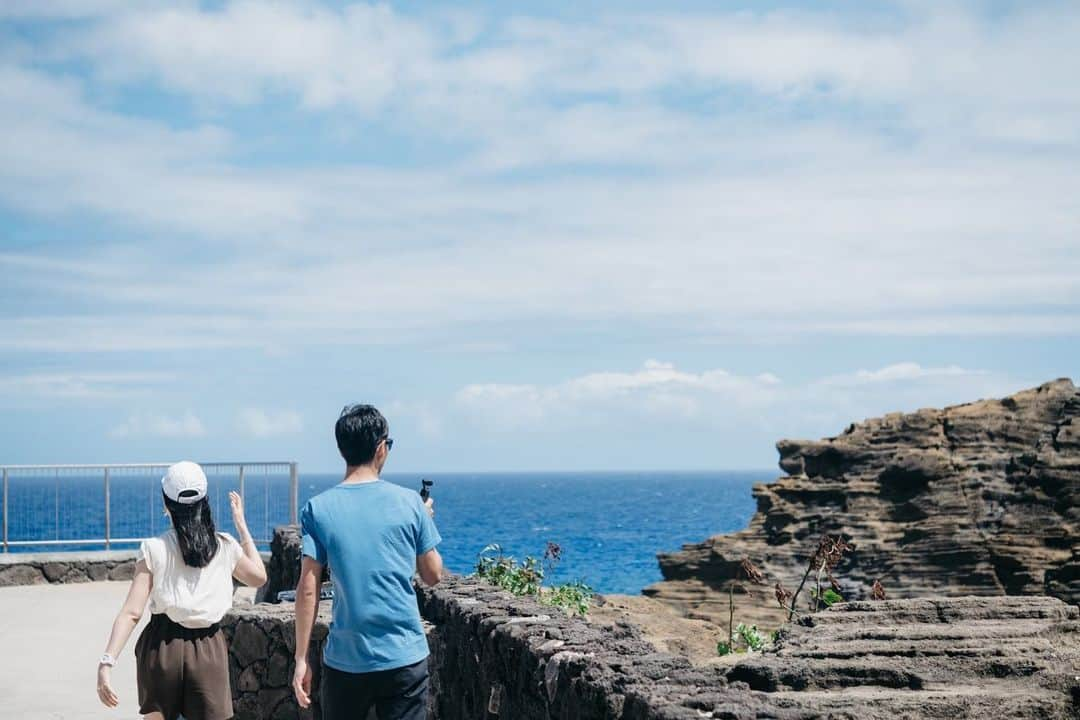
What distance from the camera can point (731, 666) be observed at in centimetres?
736

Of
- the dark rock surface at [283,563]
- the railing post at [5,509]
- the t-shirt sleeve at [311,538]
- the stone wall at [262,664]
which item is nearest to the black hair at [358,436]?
the t-shirt sleeve at [311,538]

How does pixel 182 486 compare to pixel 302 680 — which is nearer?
pixel 302 680

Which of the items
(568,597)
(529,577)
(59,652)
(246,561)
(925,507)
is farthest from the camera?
(925,507)

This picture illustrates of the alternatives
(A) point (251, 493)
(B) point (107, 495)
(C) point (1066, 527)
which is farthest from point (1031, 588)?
(B) point (107, 495)

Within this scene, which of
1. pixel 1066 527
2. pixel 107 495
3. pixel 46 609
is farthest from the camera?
pixel 1066 527

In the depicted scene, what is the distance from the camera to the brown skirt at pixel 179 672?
5402 millimetres

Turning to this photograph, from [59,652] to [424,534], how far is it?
902 cm

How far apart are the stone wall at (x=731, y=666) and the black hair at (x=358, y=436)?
1394 millimetres

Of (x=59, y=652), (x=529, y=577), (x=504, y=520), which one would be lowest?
(x=504, y=520)

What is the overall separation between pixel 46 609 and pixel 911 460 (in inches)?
1097

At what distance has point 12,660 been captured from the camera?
11.9 metres

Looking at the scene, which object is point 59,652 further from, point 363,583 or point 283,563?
point 363,583

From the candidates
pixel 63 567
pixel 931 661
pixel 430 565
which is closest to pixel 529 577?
pixel 931 661

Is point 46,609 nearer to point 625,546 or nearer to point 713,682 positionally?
point 713,682
